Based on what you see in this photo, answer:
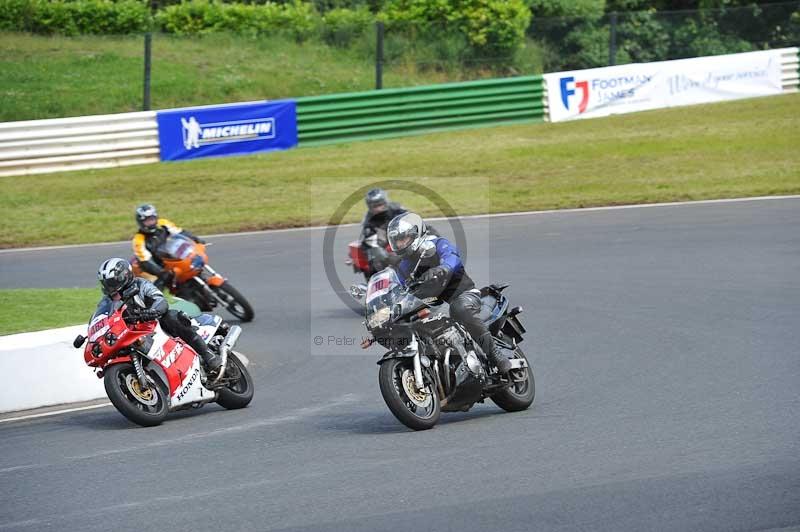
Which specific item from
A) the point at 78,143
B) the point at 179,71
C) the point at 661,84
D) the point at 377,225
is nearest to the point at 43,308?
the point at 377,225

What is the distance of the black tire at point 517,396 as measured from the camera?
958cm

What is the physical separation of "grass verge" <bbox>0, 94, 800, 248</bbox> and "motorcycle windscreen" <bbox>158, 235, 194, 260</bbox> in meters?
7.10

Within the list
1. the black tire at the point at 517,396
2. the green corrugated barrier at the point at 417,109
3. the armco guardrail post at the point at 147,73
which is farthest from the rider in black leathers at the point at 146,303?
the armco guardrail post at the point at 147,73

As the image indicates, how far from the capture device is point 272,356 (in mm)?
13023

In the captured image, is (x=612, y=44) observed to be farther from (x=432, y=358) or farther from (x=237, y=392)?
(x=432, y=358)

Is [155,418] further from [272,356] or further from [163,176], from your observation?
[163,176]

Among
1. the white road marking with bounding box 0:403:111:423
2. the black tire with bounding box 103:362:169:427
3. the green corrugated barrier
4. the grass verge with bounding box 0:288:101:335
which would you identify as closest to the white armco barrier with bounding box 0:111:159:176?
the green corrugated barrier

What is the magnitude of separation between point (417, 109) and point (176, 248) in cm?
1543

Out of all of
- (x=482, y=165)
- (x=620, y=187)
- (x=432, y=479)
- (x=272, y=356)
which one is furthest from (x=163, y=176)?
(x=432, y=479)

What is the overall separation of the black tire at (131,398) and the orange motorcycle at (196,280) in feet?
16.2

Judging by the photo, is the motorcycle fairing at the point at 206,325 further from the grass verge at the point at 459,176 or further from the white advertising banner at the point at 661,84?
the white advertising banner at the point at 661,84

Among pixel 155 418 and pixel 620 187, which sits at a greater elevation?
pixel 620 187

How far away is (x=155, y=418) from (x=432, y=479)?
3.30 m

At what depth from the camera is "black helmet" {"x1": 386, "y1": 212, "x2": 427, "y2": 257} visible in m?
8.98
